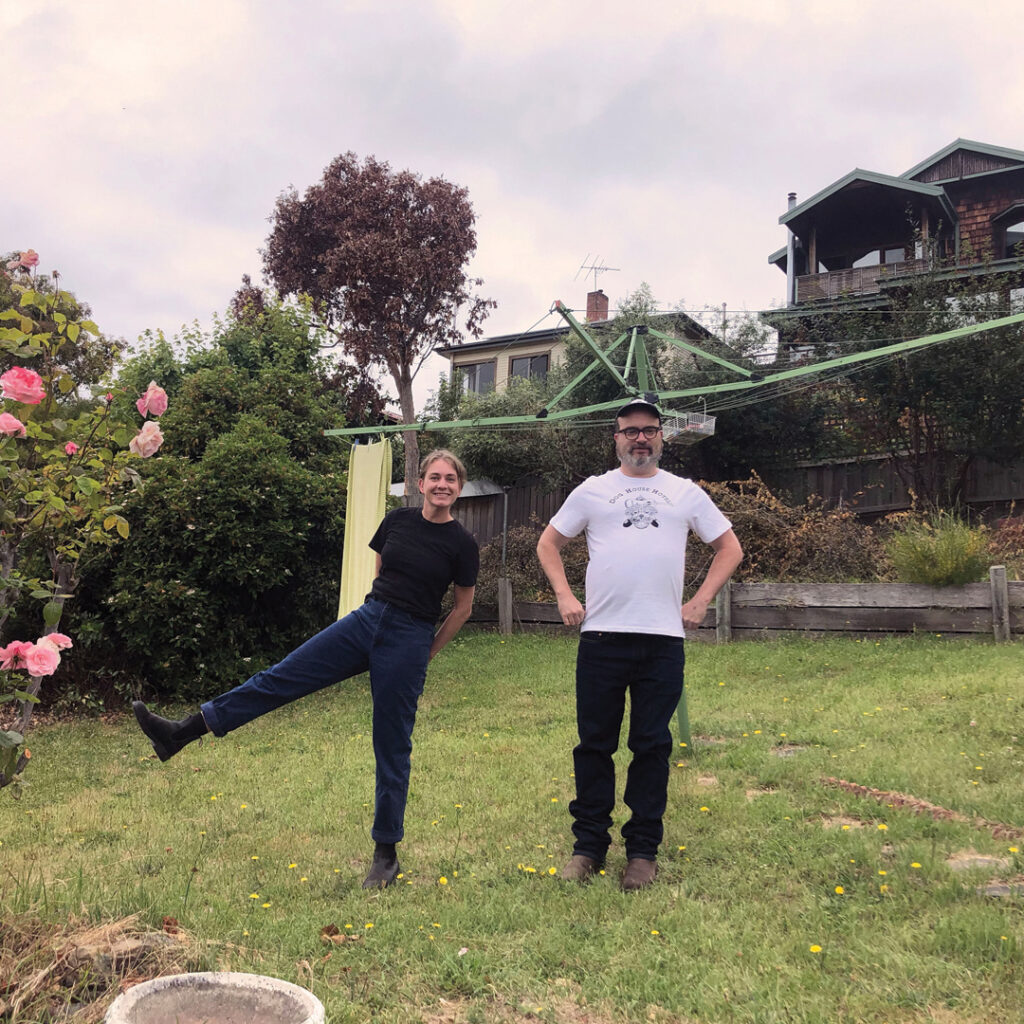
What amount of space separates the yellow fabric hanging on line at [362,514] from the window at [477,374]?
21.7m

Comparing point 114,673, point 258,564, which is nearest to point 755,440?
point 258,564

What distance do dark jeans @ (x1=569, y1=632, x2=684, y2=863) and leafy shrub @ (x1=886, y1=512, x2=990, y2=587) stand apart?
6980 millimetres

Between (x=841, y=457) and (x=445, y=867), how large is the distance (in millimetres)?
14176

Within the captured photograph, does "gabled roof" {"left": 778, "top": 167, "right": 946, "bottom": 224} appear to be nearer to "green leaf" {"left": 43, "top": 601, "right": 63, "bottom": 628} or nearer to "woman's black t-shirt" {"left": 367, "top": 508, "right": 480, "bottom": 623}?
"woman's black t-shirt" {"left": 367, "top": 508, "right": 480, "bottom": 623}

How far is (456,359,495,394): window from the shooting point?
30.4 meters

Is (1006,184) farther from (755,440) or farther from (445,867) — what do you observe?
(445,867)

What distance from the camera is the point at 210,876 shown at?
12.6 ft

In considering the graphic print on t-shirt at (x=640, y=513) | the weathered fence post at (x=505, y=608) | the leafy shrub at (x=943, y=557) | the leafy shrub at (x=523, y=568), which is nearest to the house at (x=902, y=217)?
the leafy shrub at (x=523, y=568)

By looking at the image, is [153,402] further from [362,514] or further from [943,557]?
[943,557]

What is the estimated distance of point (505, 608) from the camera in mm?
12680

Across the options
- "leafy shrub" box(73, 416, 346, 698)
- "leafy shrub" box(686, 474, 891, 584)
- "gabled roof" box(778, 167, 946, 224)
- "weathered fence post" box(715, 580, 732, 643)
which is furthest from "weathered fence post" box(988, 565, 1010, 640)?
"gabled roof" box(778, 167, 946, 224)

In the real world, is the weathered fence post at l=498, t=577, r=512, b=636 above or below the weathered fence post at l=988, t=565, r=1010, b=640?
below

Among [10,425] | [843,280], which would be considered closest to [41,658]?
[10,425]

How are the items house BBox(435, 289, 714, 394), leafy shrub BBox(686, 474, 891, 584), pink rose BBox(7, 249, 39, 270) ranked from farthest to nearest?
house BBox(435, 289, 714, 394)
leafy shrub BBox(686, 474, 891, 584)
pink rose BBox(7, 249, 39, 270)
